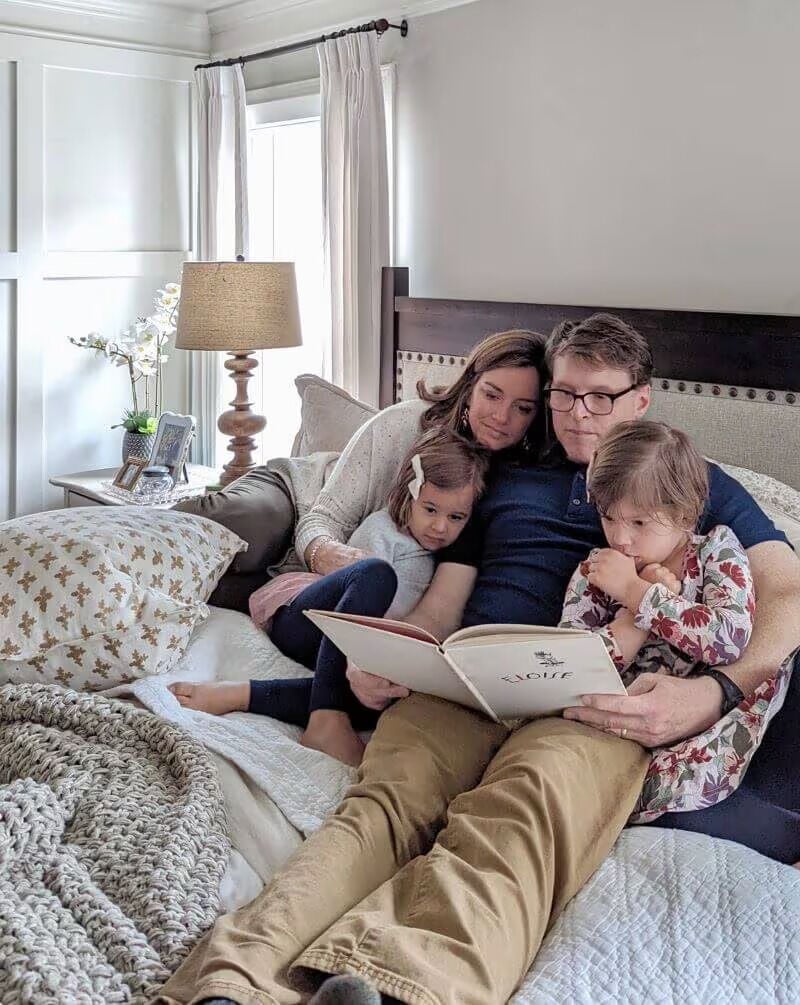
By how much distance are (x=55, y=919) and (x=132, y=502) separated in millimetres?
2412

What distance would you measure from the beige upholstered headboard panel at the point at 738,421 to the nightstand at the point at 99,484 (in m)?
1.72

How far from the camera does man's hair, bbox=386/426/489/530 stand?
220 cm

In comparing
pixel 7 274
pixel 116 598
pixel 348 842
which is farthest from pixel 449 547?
pixel 7 274

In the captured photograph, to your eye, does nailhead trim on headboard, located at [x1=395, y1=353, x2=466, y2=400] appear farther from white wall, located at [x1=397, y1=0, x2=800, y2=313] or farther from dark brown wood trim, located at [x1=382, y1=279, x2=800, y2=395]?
white wall, located at [x1=397, y1=0, x2=800, y2=313]

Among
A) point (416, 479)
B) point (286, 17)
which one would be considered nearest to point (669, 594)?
point (416, 479)

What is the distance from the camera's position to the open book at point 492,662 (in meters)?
1.52

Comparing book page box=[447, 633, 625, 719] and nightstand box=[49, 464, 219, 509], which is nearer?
book page box=[447, 633, 625, 719]

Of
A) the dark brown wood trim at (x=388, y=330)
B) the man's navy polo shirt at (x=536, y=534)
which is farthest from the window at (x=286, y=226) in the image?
the man's navy polo shirt at (x=536, y=534)

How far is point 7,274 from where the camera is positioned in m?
3.95

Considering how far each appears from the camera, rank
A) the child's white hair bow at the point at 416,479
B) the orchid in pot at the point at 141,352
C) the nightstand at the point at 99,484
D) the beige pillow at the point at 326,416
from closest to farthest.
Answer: the child's white hair bow at the point at 416,479, the beige pillow at the point at 326,416, the nightstand at the point at 99,484, the orchid in pot at the point at 141,352

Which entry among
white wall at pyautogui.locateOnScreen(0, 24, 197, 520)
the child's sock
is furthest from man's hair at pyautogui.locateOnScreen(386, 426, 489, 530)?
white wall at pyautogui.locateOnScreen(0, 24, 197, 520)

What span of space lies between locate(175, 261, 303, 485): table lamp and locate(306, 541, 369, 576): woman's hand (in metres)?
1.23

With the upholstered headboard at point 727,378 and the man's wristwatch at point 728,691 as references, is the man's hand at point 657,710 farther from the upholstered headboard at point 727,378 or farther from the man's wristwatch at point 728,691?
the upholstered headboard at point 727,378

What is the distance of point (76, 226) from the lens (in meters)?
4.12
